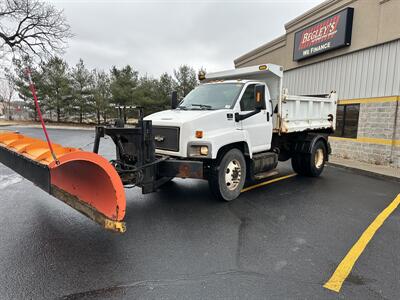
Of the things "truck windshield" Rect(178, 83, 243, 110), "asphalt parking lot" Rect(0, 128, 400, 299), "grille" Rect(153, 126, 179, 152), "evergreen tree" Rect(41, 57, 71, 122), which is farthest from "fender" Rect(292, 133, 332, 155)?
"evergreen tree" Rect(41, 57, 71, 122)

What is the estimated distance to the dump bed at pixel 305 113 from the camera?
21.9ft

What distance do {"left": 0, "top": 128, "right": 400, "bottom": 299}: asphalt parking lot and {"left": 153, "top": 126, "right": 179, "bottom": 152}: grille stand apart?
1.13 m

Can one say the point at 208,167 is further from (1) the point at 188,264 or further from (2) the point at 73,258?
(2) the point at 73,258

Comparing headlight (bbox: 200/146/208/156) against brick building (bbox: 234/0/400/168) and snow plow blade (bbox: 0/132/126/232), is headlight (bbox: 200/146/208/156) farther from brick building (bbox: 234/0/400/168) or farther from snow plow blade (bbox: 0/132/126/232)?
brick building (bbox: 234/0/400/168)

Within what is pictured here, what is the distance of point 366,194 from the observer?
6.34 metres

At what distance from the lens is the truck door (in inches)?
225

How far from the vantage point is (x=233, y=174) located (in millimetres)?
5379

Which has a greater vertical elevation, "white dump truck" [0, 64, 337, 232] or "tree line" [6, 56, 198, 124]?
"tree line" [6, 56, 198, 124]

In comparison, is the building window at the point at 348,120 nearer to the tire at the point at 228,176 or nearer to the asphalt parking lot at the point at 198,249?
the asphalt parking lot at the point at 198,249

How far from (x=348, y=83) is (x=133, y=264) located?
11491mm

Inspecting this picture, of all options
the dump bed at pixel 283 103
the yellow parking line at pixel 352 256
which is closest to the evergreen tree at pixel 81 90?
the dump bed at pixel 283 103

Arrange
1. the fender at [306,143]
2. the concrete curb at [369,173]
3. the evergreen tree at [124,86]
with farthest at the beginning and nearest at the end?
the evergreen tree at [124,86] < the concrete curb at [369,173] < the fender at [306,143]

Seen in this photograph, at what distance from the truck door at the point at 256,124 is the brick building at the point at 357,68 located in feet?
19.8

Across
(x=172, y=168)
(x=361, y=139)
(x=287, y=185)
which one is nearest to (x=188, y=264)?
(x=172, y=168)
